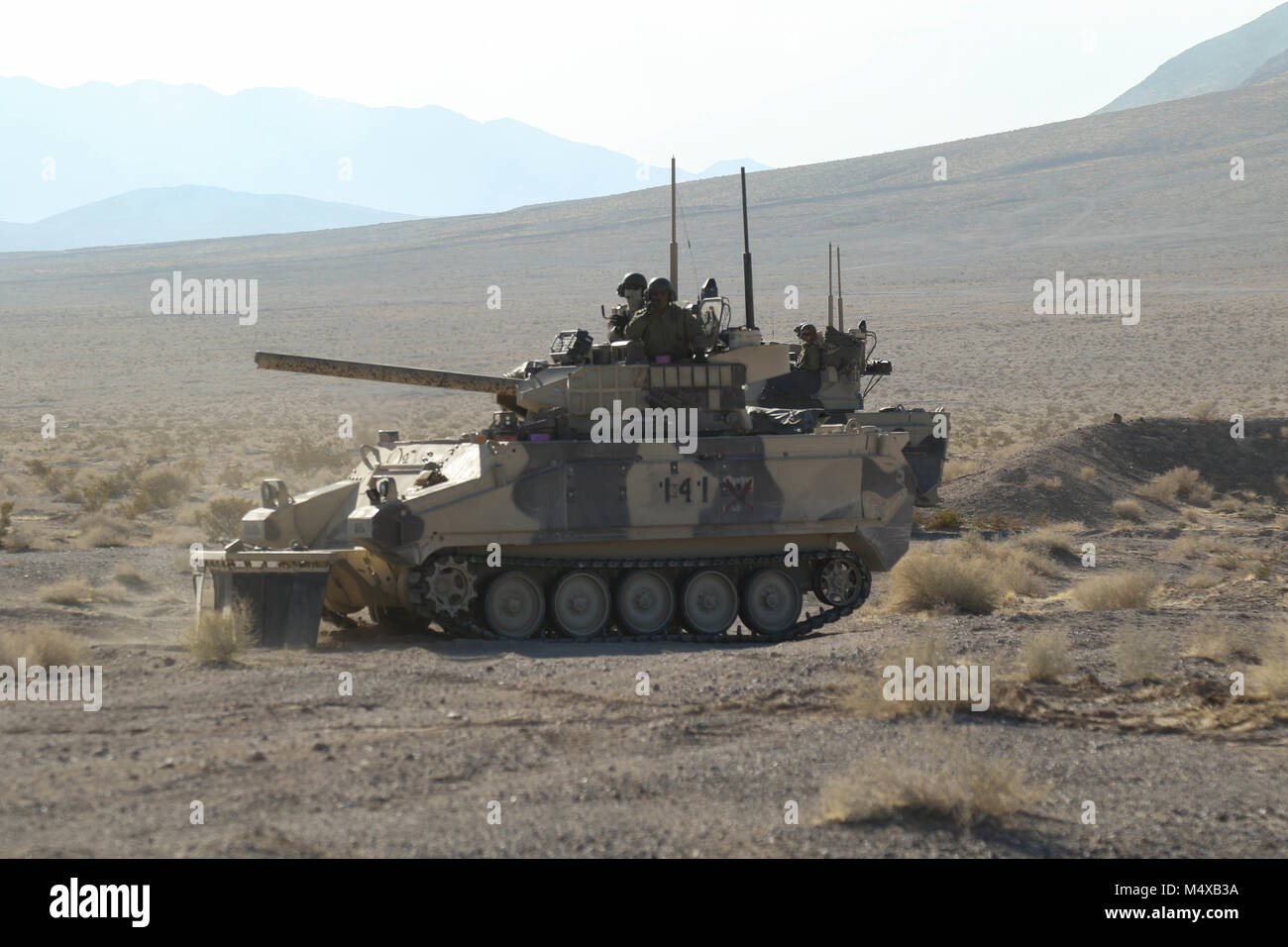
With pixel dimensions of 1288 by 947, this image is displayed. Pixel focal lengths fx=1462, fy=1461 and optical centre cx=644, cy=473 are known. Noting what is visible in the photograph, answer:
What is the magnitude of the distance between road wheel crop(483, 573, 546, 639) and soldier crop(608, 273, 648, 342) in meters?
3.15

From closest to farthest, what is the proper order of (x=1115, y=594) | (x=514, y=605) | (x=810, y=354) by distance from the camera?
(x=514, y=605), (x=1115, y=594), (x=810, y=354)

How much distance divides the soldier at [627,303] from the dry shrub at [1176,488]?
1384 centimetres

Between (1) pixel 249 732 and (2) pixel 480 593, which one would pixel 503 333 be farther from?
(1) pixel 249 732

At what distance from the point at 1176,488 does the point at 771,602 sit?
46.7 ft

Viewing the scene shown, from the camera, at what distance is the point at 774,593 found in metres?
14.7

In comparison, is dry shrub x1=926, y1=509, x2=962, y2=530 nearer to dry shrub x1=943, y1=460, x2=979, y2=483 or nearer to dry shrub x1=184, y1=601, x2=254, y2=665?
dry shrub x1=943, y1=460, x2=979, y2=483

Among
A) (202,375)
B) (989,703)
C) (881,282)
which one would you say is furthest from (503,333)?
(989,703)

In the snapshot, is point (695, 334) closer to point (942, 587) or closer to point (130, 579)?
point (942, 587)

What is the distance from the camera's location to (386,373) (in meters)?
15.1

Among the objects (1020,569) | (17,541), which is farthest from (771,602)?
(17,541)

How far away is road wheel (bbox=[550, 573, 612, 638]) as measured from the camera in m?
14.0

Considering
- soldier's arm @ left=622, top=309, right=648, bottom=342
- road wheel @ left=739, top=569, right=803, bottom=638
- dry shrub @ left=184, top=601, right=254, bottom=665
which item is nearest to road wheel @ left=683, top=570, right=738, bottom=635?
road wheel @ left=739, top=569, right=803, bottom=638

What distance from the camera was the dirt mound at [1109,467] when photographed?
24.7 meters

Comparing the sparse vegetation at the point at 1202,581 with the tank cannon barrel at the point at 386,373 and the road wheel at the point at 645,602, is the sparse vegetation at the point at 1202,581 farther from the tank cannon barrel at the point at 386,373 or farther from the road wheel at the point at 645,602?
the tank cannon barrel at the point at 386,373
